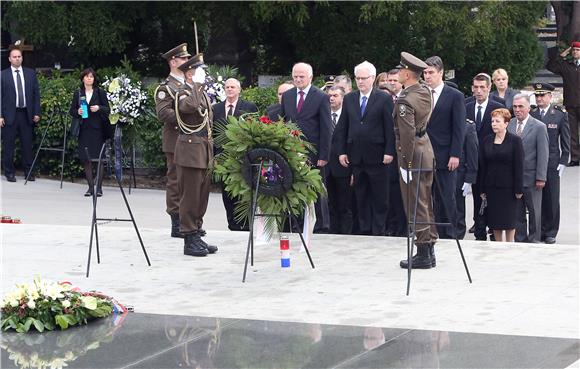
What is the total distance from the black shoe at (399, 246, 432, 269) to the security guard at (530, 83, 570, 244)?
3.32 metres

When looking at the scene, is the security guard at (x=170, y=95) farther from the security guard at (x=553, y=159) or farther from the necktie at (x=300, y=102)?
the security guard at (x=553, y=159)

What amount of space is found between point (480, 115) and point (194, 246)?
3912 millimetres

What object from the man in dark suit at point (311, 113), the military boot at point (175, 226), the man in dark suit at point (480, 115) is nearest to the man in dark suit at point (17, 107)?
the military boot at point (175, 226)

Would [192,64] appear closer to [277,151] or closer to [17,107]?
[277,151]

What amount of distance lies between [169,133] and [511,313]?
181 inches

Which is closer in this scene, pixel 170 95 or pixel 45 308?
pixel 45 308

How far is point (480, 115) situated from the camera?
1404 cm

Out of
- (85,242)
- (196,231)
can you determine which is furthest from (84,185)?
(196,231)

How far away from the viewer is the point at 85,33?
798 inches

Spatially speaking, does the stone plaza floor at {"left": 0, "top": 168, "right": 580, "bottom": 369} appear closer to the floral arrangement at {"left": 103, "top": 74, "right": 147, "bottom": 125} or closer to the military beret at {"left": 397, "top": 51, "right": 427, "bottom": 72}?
the military beret at {"left": 397, "top": 51, "right": 427, "bottom": 72}

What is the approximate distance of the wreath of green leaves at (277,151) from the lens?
10961mm

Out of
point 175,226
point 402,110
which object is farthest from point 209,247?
point 402,110

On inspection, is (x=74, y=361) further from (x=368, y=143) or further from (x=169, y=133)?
(x=368, y=143)

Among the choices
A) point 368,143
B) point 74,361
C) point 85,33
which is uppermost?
point 85,33
